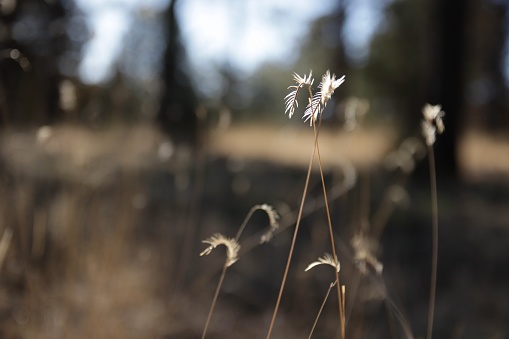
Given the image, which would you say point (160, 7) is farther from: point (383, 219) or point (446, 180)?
point (383, 219)

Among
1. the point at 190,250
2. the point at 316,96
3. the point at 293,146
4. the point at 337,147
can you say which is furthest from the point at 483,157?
the point at 316,96

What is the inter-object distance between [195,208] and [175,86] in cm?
439

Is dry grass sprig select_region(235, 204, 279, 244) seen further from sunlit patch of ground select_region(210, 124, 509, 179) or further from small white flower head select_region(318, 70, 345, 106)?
sunlit patch of ground select_region(210, 124, 509, 179)

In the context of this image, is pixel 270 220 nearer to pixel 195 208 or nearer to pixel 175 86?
pixel 195 208

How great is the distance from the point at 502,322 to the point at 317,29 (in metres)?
10.8

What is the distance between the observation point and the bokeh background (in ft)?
6.22

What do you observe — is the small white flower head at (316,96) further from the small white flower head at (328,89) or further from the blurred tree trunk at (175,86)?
the blurred tree trunk at (175,86)

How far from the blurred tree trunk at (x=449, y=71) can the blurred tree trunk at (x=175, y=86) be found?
120 inches

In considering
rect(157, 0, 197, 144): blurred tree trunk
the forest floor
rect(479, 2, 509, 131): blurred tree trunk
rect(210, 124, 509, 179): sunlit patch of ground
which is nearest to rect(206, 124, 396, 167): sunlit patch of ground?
rect(210, 124, 509, 179): sunlit patch of ground

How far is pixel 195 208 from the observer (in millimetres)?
3969

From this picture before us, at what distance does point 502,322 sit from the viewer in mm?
2654

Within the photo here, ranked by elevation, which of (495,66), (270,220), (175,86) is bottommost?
→ (175,86)

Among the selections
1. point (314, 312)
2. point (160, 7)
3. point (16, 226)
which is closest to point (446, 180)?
point (314, 312)

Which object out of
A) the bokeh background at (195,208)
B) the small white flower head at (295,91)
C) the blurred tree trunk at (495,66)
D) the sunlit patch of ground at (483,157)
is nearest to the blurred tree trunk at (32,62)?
the bokeh background at (195,208)
